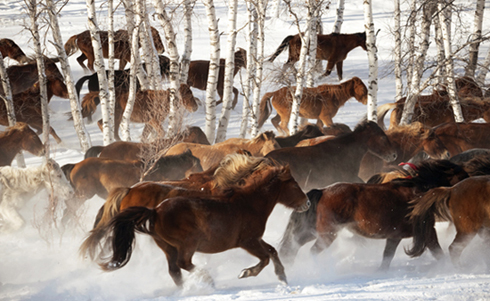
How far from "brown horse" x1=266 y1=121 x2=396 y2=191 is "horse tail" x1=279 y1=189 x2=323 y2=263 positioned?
1.83m

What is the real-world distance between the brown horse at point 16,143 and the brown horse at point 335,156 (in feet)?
16.7

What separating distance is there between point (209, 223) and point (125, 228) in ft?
2.81

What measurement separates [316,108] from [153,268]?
308 inches

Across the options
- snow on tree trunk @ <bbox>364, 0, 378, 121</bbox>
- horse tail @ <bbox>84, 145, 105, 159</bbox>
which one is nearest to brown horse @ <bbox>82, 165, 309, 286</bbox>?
horse tail @ <bbox>84, 145, 105, 159</bbox>

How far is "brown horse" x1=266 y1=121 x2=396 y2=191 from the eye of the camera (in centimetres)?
761

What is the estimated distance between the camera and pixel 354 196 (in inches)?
221

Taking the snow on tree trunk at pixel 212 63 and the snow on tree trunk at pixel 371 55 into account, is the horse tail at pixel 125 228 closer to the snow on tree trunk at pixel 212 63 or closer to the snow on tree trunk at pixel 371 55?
the snow on tree trunk at pixel 212 63

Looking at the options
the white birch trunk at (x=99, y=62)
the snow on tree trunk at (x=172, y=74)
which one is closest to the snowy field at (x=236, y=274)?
the snow on tree trunk at (x=172, y=74)

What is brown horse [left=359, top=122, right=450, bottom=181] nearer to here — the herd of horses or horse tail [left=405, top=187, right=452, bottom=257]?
the herd of horses

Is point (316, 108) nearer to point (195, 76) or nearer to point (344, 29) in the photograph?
point (195, 76)

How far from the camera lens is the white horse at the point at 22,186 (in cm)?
718

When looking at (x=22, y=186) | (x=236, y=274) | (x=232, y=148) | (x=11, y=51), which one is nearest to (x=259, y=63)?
(x=232, y=148)

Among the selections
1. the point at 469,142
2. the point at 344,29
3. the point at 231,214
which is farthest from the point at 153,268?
the point at 344,29

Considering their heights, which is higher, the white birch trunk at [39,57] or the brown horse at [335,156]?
the white birch trunk at [39,57]
